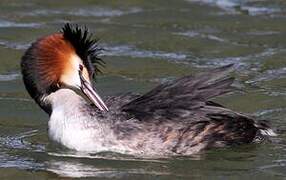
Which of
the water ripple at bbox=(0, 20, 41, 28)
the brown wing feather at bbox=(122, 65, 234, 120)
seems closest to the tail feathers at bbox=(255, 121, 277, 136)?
the brown wing feather at bbox=(122, 65, 234, 120)

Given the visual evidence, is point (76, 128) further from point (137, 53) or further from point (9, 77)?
point (137, 53)

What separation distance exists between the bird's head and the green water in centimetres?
59

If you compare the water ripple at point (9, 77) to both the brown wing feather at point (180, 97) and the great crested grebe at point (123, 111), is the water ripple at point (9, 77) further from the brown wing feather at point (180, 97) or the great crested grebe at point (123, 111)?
the brown wing feather at point (180, 97)

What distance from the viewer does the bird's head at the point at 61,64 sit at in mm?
10156

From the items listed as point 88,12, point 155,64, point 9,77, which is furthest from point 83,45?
point 88,12

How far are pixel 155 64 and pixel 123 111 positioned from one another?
338 cm

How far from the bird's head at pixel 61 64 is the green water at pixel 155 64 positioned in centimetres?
59

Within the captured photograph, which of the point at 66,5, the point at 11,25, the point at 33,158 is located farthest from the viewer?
the point at 66,5

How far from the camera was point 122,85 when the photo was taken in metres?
12.6

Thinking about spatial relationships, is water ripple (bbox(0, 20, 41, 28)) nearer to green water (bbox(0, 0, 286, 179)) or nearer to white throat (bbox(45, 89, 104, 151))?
green water (bbox(0, 0, 286, 179))

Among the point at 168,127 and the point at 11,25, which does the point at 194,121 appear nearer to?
the point at 168,127

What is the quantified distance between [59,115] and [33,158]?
0.48 meters

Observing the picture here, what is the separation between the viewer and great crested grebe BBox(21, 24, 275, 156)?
994 centimetres

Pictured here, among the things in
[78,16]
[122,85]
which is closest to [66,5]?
[78,16]
